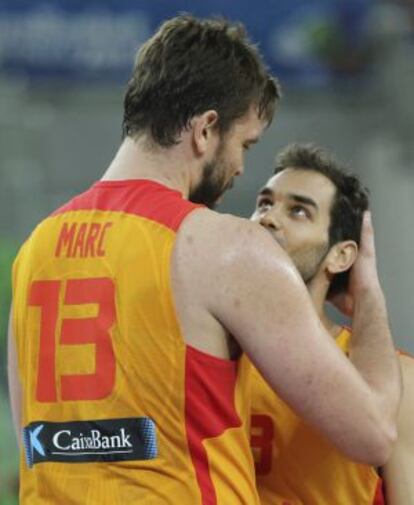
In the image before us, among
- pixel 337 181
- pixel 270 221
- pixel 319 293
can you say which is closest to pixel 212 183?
pixel 270 221

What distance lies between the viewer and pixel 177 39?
2633 mm

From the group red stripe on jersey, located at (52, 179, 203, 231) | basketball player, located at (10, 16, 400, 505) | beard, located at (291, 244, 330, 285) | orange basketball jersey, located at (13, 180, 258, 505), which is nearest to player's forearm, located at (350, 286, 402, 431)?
basketball player, located at (10, 16, 400, 505)

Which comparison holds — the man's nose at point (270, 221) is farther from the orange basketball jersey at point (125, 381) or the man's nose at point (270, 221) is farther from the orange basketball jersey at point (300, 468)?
the orange basketball jersey at point (125, 381)

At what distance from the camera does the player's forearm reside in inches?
99.7

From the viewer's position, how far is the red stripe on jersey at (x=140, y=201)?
2492 mm

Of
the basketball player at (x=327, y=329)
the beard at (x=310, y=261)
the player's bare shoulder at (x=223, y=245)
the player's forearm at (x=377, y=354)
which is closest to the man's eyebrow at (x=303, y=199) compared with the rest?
the basketball player at (x=327, y=329)

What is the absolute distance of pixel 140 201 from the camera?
2.54 metres

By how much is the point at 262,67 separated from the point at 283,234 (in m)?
0.73

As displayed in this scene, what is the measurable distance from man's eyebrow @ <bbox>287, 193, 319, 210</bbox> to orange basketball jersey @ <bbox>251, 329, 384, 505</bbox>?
574 millimetres

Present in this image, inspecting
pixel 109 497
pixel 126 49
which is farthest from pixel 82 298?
pixel 126 49

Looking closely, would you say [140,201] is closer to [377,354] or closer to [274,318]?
[274,318]

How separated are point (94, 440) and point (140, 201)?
490 millimetres

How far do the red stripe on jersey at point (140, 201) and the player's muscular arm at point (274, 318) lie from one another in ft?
0.15

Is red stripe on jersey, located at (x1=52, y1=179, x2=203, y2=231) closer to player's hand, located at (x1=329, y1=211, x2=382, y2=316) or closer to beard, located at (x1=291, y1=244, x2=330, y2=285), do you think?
player's hand, located at (x1=329, y1=211, x2=382, y2=316)
